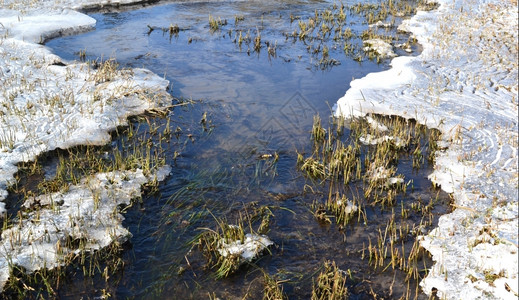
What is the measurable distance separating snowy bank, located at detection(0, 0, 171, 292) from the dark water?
43 cm

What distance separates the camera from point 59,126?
834 centimetres

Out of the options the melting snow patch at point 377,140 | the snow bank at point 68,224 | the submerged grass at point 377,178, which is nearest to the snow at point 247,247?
the submerged grass at point 377,178

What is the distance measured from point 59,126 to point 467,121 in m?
7.71

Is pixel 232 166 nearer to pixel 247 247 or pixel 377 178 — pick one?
pixel 247 247

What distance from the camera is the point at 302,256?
570 centimetres

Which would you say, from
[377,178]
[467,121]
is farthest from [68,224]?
[467,121]

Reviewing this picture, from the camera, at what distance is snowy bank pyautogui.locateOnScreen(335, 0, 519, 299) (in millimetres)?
5363

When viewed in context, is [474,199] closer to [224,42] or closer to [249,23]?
[224,42]

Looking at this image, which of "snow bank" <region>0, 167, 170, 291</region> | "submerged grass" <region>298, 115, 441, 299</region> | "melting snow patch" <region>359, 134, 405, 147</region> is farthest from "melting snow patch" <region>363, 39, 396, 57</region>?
"snow bank" <region>0, 167, 170, 291</region>

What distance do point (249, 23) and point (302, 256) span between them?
462 inches

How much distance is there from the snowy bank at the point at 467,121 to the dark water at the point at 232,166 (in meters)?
0.54

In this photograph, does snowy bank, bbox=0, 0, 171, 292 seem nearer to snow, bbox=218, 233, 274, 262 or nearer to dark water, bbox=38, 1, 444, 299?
dark water, bbox=38, 1, 444, 299

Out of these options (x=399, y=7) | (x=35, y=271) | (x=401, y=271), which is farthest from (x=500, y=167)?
(x=399, y=7)

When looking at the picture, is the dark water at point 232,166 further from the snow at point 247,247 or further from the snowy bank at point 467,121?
the snowy bank at point 467,121
